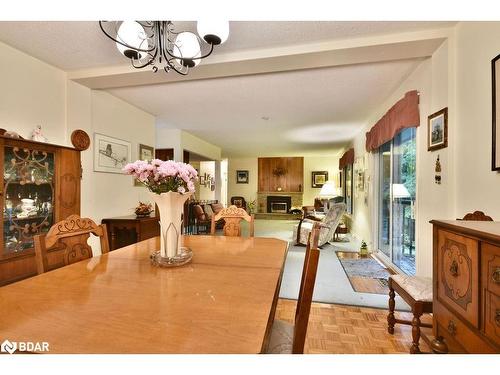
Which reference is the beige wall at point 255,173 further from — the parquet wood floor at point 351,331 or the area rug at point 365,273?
the parquet wood floor at point 351,331

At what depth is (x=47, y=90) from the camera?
8.68ft

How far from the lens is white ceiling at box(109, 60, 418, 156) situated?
9.36 feet

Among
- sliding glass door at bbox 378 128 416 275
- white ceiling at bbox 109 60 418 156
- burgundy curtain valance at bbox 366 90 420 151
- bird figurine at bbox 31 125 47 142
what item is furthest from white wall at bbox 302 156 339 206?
bird figurine at bbox 31 125 47 142

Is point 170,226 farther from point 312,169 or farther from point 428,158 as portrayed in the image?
point 312,169

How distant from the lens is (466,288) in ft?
3.76

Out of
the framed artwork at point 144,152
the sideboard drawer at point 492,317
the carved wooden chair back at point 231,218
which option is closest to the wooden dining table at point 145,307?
the sideboard drawer at point 492,317

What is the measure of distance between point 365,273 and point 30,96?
419cm

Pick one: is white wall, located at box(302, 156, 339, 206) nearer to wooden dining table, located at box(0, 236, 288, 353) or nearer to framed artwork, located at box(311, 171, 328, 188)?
framed artwork, located at box(311, 171, 328, 188)

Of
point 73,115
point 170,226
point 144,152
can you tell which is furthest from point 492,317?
point 144,152
